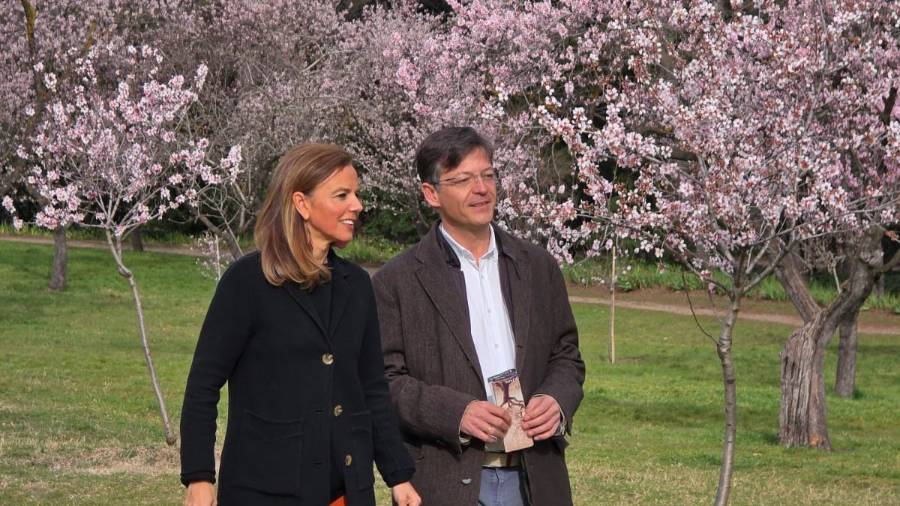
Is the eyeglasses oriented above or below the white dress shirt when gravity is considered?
above

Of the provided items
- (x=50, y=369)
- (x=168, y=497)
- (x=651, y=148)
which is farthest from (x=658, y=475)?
(x=50, y=369)

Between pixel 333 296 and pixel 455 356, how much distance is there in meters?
0.58

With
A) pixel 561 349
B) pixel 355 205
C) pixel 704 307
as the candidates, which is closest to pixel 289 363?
pixel 355 205

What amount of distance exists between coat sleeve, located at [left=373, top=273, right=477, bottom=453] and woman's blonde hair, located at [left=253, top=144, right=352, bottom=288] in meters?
0.60

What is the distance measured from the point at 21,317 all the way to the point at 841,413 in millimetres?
16383

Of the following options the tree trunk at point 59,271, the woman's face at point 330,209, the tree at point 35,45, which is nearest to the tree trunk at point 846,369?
the tree at point 35,45

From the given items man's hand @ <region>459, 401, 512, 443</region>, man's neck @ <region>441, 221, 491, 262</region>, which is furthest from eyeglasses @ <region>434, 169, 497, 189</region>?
man's hand @ <region>459, 401, 512, 443</region>

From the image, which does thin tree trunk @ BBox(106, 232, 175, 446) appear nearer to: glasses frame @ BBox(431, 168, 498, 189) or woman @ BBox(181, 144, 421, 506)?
glasses frame @ BBox(431, 168, 498, 189)

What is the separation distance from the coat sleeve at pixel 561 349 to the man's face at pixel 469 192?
252mm

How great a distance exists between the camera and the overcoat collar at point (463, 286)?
4340 millimetres

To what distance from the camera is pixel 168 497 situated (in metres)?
10.2

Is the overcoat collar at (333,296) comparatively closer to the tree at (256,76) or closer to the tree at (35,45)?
the tree at (256,76)

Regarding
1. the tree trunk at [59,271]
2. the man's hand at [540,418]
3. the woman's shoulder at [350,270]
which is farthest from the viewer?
the tree trunk at [59,271]

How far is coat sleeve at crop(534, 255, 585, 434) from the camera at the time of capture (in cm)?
437
